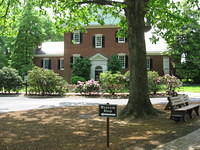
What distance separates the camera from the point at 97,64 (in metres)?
38.1

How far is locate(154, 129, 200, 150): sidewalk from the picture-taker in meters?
6.66

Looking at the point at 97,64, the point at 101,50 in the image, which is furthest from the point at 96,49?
the point at 97,64

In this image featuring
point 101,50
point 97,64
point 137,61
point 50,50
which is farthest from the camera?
point 50,50

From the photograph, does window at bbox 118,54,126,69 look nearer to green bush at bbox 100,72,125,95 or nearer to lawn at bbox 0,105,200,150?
green bush at bbox 100,72,125,95

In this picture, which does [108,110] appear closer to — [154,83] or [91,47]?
[154,83]

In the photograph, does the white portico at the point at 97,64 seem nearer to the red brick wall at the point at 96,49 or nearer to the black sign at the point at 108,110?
the red brick wall at the point at 96,49

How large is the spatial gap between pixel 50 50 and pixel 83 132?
3692cm

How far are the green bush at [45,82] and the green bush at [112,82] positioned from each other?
3872 mm

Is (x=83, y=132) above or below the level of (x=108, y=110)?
below

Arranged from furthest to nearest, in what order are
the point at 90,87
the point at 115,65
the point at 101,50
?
1. the point at 101,50
2. the point at 115,65
3. the point at 90,87

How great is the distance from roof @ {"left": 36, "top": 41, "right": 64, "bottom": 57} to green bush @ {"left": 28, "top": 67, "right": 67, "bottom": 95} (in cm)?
1606

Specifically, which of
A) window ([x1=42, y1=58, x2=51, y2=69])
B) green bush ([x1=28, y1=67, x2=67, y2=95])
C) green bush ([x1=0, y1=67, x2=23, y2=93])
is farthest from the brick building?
green bush ([x1=28, y1=67, x2=67, y2=95])

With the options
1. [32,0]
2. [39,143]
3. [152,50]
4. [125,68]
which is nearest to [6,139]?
[39,143]

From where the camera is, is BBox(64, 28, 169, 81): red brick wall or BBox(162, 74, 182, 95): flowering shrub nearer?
BBox(162, 74, 182, 95): flowering shrub
